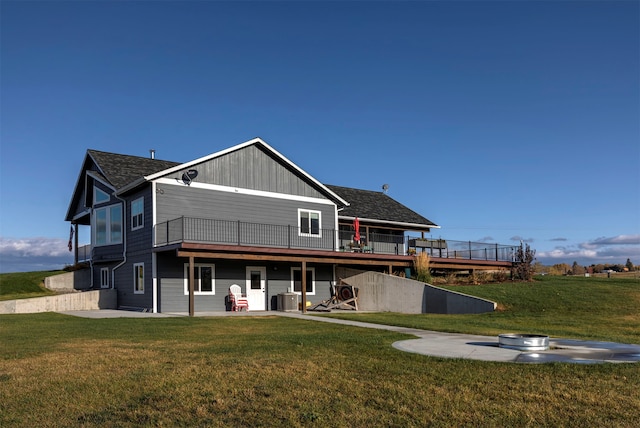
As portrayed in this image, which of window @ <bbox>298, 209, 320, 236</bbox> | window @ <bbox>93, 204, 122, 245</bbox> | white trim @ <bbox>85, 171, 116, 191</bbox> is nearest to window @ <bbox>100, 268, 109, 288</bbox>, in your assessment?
window @ <bbox>93, 204, 122, 245</bbox>

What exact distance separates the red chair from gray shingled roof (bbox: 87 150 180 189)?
282 inches

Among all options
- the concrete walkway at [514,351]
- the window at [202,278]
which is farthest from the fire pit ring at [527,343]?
the window at [202,278]

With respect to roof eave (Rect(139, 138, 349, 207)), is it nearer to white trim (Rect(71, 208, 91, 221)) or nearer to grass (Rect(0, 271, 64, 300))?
white trim (Rect(71, 208, 91, 221))

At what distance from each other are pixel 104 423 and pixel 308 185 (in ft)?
77.6

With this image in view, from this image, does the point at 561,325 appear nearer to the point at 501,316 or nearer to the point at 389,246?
the point at 501,316

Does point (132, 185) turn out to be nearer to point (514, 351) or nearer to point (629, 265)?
point (514, 351)

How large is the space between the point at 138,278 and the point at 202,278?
9.72 ft

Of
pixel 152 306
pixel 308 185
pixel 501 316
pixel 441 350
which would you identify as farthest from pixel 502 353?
pixel 308 185

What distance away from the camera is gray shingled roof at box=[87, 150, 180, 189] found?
86.7 ft

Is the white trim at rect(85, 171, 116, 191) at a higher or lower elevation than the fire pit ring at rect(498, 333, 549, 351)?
higher

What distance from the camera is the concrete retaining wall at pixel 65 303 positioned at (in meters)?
22.8

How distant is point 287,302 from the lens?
2570 cm

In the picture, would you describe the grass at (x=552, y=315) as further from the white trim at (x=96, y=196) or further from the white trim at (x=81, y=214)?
the white trim at (x=81, y=214)

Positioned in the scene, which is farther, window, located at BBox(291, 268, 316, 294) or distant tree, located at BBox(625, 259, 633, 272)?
distant tree, located at BBox(625, 259, 633, 272)
